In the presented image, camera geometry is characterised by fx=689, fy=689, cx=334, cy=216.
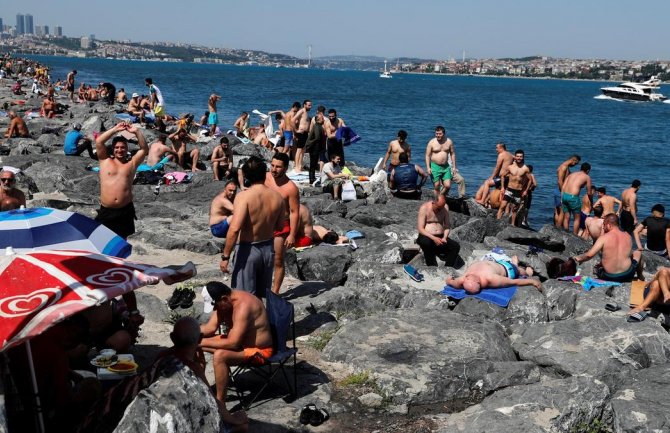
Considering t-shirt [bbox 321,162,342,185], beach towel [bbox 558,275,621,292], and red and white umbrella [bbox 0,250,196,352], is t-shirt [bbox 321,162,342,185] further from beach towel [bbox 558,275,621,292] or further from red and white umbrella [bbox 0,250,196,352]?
red and white umbrella [bbox 0,250,196,352]

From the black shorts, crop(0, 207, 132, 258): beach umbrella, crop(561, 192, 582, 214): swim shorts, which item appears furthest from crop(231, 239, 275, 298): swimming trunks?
the black shorts

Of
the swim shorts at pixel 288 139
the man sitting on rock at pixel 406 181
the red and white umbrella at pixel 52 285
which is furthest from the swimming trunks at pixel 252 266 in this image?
the swim shorts at pixel 288 139

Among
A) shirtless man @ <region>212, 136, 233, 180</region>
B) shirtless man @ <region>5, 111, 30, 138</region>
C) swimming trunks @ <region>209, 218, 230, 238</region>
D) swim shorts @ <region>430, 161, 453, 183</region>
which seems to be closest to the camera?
swimming trunks @ <region>209, 218, 230, 238</region>

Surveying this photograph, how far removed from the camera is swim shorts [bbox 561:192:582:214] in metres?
15.6

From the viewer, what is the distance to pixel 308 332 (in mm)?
7887

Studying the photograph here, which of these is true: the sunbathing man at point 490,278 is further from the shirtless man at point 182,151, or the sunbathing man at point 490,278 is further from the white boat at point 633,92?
the white boat at point 633,92

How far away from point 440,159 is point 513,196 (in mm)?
1838

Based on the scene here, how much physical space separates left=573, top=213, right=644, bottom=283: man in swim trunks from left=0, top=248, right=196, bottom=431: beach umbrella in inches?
286

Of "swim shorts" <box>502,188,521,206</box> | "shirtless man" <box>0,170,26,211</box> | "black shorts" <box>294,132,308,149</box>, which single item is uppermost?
"black shorts" <box>294,132,308,149</box>

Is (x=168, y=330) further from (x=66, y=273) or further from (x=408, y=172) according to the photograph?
(x=408, y=172)

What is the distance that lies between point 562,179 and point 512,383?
10929 millimetres

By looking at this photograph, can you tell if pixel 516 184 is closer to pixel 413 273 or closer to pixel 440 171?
pixel 440 171

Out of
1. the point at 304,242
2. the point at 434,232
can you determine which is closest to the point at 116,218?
the point at 304,242

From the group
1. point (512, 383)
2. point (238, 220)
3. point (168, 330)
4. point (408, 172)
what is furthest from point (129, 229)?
point (408, 172)
